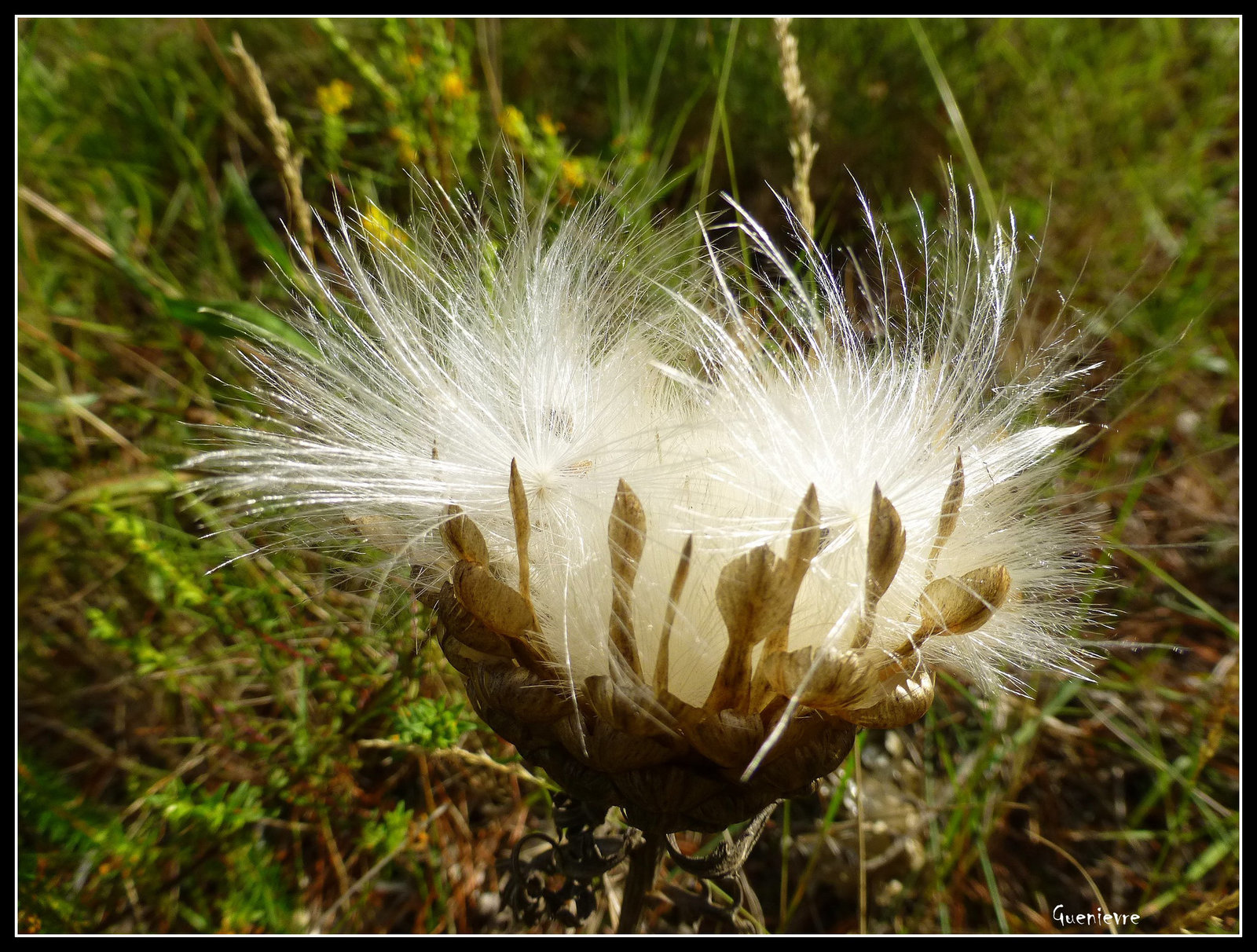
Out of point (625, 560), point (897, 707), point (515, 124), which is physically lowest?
point (897, 707)

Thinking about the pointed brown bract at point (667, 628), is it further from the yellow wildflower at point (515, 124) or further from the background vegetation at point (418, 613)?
the yellow wildflower at point (515, 124)

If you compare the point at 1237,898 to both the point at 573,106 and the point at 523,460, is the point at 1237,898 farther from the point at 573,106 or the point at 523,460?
the point at 573,106

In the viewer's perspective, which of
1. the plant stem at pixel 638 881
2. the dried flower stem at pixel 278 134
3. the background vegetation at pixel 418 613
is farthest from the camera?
the background vegetation at pixel 418 613

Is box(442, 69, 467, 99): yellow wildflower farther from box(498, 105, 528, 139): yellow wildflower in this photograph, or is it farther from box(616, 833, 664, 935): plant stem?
box(616, 833, 664, 935): plant stem

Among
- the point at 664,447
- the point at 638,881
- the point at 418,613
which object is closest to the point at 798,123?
the point at 664,447

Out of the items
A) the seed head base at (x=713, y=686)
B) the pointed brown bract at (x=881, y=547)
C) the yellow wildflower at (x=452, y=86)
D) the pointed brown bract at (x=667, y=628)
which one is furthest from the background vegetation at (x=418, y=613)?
the pointed brown bract at (x=881, y=547)

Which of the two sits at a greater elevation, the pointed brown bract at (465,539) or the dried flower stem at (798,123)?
the dried flower stem at (798,123)

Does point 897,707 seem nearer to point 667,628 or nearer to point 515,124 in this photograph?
point 667,628
